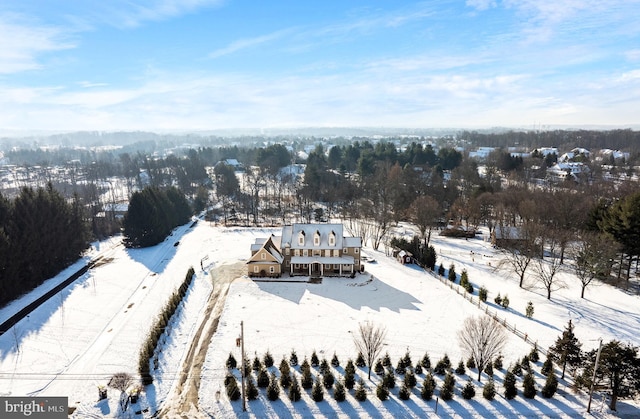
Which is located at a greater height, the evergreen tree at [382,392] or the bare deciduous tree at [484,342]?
the bare deciduous tree at [484,342]

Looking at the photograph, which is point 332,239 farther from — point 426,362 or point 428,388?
point 428,388

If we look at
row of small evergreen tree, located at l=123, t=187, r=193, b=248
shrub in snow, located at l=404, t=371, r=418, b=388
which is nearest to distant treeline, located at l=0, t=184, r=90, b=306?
row of small evergreen tree, located at l=123, t=187, r=193, b=248

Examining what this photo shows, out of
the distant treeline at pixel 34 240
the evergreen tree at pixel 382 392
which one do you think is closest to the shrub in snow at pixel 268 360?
the evergreen tree at pixel 382 392

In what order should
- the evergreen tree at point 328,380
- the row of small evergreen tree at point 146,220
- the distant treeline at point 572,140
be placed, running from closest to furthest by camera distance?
the evergreen tree at point 328,380 → the row of small evergreen tree at point 146,220 → the distant treeline at point 572,140

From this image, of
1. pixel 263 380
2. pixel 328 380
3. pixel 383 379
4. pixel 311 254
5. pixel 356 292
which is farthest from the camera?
pixel 311 254

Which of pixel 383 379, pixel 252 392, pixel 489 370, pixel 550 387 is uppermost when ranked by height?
pixel 550 387

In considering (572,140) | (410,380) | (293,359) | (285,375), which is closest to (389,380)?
(410,380)

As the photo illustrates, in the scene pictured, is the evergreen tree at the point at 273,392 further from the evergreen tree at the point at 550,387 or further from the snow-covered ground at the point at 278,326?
the evergreen tree at the point at 550,387

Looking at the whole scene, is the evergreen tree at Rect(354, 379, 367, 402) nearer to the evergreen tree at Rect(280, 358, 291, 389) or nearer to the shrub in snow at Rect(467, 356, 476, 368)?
the evergreen tree at Rect(280, 358, 291, 389)
